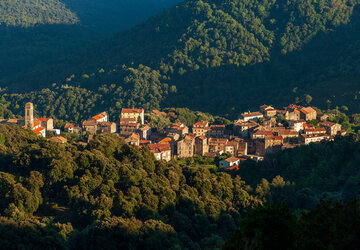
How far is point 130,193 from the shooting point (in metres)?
34.3

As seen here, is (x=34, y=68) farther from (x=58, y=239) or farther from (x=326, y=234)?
(x=326, y=234)

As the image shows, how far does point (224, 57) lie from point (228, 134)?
59.3 m

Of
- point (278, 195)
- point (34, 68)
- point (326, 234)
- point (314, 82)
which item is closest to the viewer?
point (326, 234)

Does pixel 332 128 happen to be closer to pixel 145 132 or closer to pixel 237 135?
pixel 237 135

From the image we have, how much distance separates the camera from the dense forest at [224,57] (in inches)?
3910

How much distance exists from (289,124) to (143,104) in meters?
43.9

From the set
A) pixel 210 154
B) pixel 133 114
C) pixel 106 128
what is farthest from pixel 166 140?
pixel 133 114

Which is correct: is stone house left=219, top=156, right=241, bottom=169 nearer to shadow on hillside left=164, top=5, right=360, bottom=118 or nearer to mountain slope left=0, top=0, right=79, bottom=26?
shadow on hillside left=164, top=5, right=360, bottom=118

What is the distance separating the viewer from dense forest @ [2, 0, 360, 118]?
9931cm

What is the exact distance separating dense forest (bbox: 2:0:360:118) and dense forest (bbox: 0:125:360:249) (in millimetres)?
45738

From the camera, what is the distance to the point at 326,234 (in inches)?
761

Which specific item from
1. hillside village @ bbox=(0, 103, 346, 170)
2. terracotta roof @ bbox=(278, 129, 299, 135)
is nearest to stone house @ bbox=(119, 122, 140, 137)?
hillside village @ bbox=(0, 103, 346, 170)

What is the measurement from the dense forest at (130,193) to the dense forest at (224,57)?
150 ft

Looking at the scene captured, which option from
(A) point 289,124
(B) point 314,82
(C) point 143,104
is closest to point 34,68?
(C) point 143,104
